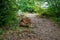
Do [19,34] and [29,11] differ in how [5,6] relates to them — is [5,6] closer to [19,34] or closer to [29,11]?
[19,34]

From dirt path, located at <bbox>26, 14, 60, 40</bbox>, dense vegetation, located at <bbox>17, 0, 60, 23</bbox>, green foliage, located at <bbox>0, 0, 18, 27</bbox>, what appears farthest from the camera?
dense vegetation, located at <bbox>17, 0, 60, 23</bbox>

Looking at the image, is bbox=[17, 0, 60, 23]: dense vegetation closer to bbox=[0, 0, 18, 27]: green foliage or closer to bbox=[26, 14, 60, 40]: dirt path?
bbox=[0, 0, 18, 27]: green foliage

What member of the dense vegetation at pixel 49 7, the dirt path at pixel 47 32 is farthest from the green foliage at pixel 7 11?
the dirt path at pixel 47 32

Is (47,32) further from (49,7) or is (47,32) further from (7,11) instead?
(49,7)

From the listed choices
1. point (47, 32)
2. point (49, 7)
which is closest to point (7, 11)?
point (47, 32)

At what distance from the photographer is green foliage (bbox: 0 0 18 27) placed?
7.31 meters

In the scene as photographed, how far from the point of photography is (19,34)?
666cm

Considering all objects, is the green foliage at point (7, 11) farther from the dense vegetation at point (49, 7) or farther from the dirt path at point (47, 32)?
the dirt path at point (47, 32)

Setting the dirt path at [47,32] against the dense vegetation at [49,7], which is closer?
the dirt path at [47,32]

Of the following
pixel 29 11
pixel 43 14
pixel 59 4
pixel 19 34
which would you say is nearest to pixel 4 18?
pixel 19 34

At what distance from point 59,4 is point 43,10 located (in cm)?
319

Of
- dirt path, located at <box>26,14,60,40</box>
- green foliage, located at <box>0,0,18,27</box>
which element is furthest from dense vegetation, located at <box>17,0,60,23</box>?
dirt path, located at <box>26,14,60,40</box>

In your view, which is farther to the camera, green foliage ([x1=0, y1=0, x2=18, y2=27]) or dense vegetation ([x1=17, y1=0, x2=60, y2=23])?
dense vegetation ([x1=17, y1=0, x2=60, y2=23])

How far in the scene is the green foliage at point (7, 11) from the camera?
7309 mm
